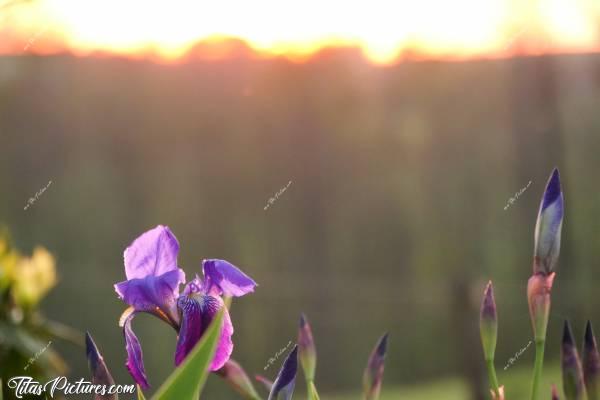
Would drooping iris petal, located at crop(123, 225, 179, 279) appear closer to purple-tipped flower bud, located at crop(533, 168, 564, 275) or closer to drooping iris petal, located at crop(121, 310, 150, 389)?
drooping iris petal, located at crop(121, 310, 150, 389)

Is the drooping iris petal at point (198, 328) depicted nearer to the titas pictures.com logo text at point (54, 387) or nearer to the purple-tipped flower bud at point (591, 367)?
the titas pictures.com logo text at point (54, 387)

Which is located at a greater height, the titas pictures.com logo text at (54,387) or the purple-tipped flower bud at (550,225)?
the purple-tipped flower bud at (550,225)

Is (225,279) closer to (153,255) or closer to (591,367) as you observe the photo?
(153,255)

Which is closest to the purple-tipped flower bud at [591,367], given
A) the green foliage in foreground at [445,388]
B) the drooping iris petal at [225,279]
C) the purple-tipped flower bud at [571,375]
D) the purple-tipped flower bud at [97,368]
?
the purple-tipped flower bud at [571,375]

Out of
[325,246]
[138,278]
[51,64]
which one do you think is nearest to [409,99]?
[325,246]

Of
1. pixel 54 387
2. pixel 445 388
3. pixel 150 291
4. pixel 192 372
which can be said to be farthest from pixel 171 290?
pixel 445 388

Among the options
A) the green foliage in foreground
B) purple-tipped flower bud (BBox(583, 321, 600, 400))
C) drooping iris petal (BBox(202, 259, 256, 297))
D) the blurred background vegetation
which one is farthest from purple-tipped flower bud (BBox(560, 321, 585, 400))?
the blurred background vegetation
